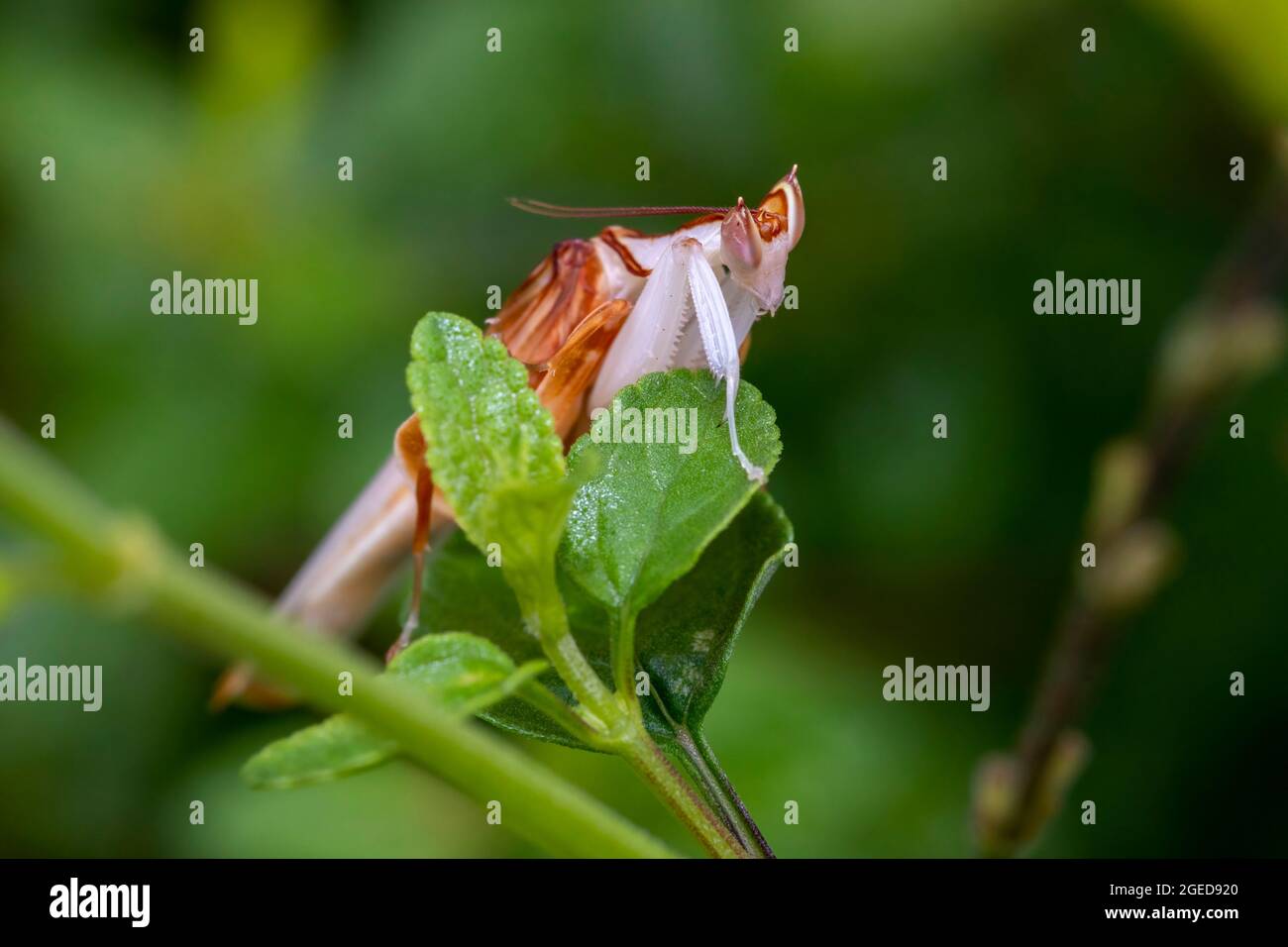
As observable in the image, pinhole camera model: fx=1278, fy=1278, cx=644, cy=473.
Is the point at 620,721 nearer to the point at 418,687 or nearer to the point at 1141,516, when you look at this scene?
the point at 418,687

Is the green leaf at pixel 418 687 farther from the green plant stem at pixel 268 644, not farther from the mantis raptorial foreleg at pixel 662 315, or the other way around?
the mantis raptorial foreleg at pixel 662 315

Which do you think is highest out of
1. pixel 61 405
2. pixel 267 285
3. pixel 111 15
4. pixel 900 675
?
pixel 111 15

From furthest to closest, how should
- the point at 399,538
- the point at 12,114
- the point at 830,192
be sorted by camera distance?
the point at 12,114 → the point at 830,192 → the point at 399,538

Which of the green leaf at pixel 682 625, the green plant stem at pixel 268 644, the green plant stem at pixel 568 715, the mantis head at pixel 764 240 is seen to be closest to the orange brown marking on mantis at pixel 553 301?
the mantis head at pixel 764 240

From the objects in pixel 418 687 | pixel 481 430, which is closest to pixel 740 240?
pixel 481 430

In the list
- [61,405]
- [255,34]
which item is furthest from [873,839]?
[255,34]

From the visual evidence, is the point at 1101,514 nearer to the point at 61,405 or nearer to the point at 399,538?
the point at 399,538
